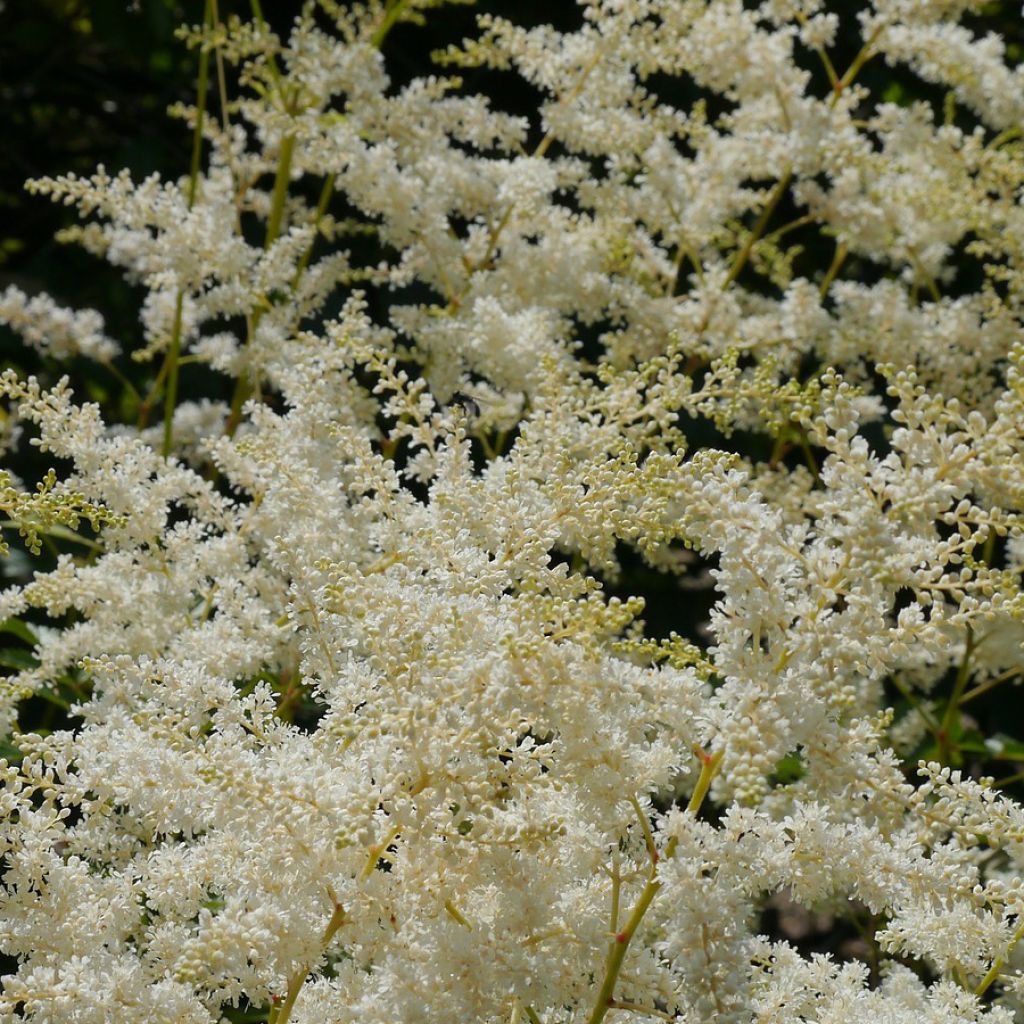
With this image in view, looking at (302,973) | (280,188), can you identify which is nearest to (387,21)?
(280,188)

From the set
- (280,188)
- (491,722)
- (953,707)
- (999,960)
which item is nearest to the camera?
(491,722)

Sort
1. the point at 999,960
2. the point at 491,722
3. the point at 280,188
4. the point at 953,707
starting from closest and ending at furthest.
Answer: the point at 491,722
the point at 999,960
the point at 953,707
the point at 280,188

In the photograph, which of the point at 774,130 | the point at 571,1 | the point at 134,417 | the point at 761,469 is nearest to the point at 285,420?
the point at 761,469

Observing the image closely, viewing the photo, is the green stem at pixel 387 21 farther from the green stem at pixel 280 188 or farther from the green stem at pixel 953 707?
the green stem at pixel 953 707

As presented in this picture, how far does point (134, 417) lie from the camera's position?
3918 mm

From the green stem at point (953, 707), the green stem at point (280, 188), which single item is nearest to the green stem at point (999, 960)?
the green stem at point (953, 707)

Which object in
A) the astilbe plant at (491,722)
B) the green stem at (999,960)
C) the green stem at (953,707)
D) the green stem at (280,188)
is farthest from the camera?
the green stem at (280,188)

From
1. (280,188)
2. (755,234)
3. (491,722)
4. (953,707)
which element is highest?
(755,234)

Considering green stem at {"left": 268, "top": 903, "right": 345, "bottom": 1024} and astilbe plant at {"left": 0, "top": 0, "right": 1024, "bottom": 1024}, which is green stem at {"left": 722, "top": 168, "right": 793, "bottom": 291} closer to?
astilbe plant at {"left": 0, "top": 0, "right": 1024, "bottom": 1024}

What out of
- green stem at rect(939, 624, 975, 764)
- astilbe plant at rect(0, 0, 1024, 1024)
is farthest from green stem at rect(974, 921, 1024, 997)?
green stem at rect(939, 624, 975, 764)

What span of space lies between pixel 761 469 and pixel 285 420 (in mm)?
1155

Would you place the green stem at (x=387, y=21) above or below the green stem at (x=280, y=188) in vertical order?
above

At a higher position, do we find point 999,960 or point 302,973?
point 999,960

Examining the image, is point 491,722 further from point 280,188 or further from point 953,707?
point 280,188
